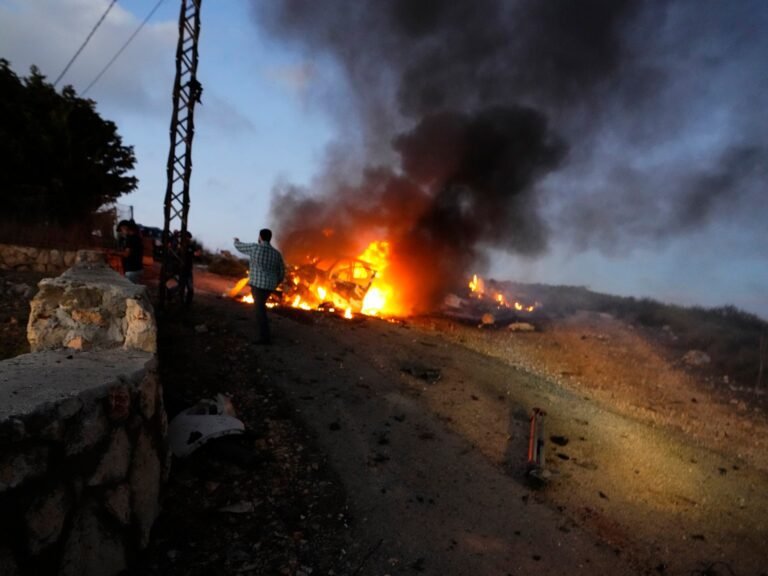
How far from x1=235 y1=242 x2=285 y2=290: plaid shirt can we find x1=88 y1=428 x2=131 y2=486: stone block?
493 centimetres

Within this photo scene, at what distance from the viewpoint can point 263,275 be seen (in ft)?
25.6

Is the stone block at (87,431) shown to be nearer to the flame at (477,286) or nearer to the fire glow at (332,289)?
the fire glow at (332,289)

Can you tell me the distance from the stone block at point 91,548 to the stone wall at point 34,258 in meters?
11.3

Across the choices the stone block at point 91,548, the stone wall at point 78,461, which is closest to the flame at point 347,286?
the stone wall at point 78,461

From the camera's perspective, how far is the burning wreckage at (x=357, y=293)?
13266 mm

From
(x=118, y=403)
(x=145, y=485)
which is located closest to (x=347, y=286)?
(x=145, y=485)

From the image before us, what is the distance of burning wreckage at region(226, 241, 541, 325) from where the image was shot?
1327 centimetres

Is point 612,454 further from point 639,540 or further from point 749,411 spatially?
point 749,411

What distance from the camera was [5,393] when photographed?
245cm

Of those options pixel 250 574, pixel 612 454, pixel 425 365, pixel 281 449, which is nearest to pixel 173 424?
pixel 281 449

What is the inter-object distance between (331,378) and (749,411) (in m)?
8.59

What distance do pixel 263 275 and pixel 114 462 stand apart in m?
5.18

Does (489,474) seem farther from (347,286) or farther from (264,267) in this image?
(347,286)

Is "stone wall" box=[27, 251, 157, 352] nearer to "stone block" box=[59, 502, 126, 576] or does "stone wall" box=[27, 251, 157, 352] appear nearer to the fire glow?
"stone block" box=[59, 502, 126, 576]
